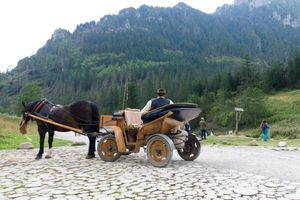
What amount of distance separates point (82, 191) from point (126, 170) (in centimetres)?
251

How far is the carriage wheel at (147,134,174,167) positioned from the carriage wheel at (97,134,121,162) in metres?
1.53

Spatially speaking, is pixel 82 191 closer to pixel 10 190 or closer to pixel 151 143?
pixel 10 190

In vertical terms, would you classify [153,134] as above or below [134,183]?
above

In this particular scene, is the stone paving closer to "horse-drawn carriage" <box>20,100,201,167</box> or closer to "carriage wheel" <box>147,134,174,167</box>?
"carriage wheel" <box>147,134,174,167</box>

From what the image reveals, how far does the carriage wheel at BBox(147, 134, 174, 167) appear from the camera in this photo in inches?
389

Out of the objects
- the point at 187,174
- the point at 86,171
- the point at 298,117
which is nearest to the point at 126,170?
the point at 86,171

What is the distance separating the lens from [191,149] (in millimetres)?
11680

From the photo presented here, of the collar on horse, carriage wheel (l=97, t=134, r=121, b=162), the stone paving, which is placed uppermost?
the collar on horse

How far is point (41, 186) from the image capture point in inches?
311

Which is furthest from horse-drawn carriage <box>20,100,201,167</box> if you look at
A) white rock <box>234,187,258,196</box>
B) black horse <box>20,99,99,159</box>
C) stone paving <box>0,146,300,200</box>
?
white rock <box>234,187,258,196</box>

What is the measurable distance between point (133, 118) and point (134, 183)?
380 centimetres

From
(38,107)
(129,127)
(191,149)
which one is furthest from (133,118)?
(38,107)

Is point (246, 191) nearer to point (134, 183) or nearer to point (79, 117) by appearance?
point (134, 183)

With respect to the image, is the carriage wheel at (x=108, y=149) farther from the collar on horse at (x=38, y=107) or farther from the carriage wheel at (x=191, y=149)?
the collar on horse at (x=38, y=107)
